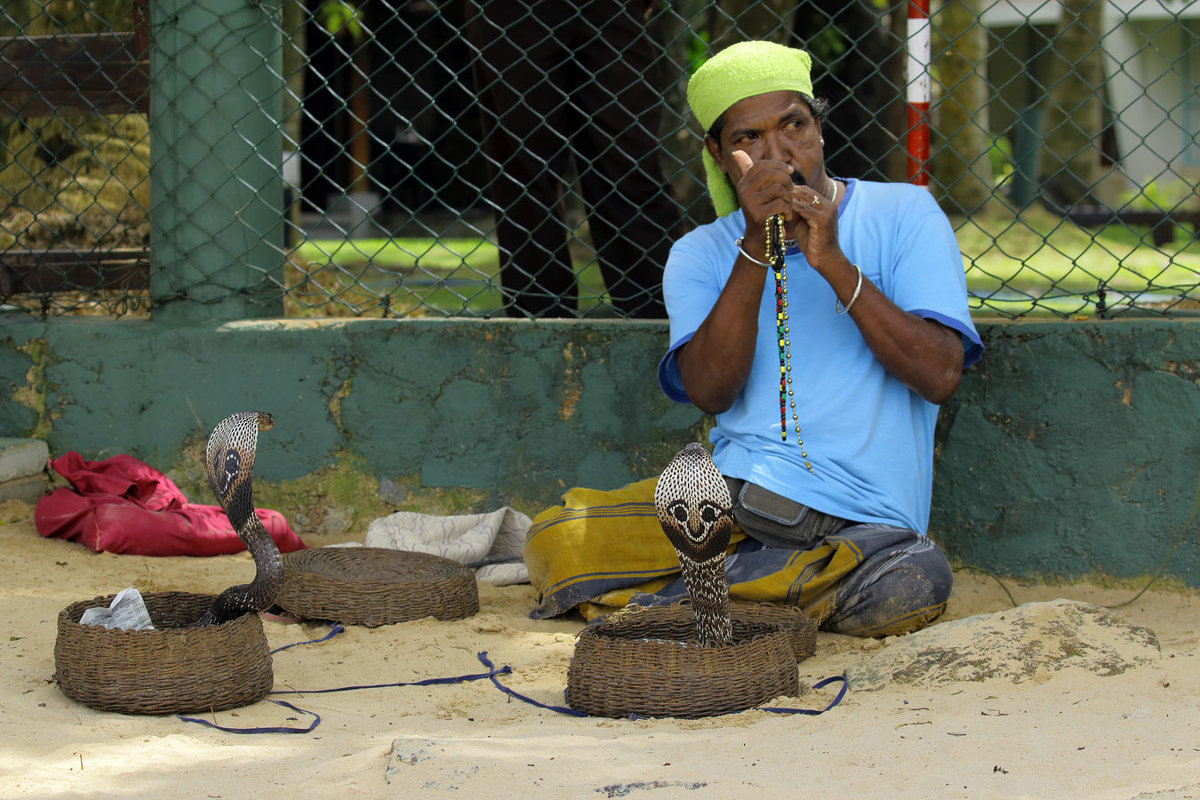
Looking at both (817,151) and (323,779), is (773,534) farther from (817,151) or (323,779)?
(323,779)

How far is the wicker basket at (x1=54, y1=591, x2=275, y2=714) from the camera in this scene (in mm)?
2502

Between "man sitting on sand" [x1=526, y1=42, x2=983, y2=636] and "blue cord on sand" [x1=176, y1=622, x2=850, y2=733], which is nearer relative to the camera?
"blue cord on sand" [x1=176, y1=622, x2=850, y2=733]

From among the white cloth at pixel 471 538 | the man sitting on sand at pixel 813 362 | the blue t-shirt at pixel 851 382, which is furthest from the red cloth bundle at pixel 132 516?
the blue t-shirt at pixel 851 382

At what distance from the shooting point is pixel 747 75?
3.04 meters

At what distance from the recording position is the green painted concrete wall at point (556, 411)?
11.3ft

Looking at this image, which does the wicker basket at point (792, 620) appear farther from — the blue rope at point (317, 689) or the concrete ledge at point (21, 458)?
the concrete ledge at point (21, 458)

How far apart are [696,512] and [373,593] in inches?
45.4

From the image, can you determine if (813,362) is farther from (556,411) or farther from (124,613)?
(124,613)

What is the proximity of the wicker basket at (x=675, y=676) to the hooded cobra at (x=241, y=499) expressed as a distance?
2.08 ft

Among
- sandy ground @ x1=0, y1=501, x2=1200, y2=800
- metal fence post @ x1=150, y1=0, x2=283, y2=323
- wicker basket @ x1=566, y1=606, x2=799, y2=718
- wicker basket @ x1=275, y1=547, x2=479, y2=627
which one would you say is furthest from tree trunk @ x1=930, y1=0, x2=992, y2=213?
wicker basket @ x1=566, y1=606, x2=799, y2=718

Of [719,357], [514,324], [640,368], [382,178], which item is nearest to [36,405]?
[514,324]

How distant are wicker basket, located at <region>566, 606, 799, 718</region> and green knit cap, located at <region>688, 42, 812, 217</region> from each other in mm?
1251

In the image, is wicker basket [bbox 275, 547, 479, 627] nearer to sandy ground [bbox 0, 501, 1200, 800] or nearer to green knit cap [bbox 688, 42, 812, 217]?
sandy ground [bbox 0, 501, 1200, 800]

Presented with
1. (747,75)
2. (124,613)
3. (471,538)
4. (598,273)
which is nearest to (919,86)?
(747,75)
